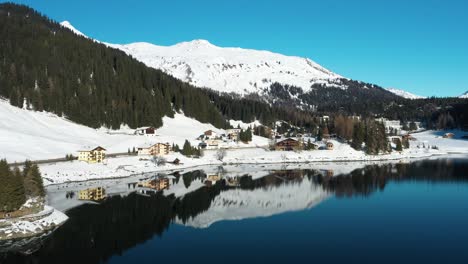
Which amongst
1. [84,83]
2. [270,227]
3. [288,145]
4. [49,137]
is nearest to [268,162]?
[288,145]

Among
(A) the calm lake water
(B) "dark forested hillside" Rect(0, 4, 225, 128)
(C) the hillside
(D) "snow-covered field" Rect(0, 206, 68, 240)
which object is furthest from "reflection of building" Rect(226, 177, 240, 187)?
(B) "dark forested hillside" Rect(0, 4, 225, 128)

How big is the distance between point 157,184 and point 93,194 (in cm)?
1267

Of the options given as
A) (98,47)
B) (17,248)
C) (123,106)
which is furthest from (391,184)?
(98,47)

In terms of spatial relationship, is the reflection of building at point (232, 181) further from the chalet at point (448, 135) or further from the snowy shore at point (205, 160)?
the chalet at point (448, 135)

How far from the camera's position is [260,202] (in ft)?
193

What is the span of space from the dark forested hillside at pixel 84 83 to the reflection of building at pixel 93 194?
61343 mm

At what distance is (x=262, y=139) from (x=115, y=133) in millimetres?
47560

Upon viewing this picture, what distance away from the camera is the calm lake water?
35031 millimetres

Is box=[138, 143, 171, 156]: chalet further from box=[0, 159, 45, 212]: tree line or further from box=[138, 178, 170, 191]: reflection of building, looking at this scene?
box=[0, 159, 45, 212]: tree line

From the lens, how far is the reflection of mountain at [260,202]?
50.3m

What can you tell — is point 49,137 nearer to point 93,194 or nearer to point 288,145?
point 93,194

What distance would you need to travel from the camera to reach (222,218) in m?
49.2

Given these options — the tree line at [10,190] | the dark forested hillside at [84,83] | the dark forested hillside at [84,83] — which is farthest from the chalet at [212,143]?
the tree line at [10,190]

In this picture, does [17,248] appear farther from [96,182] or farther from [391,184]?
[391,184]
